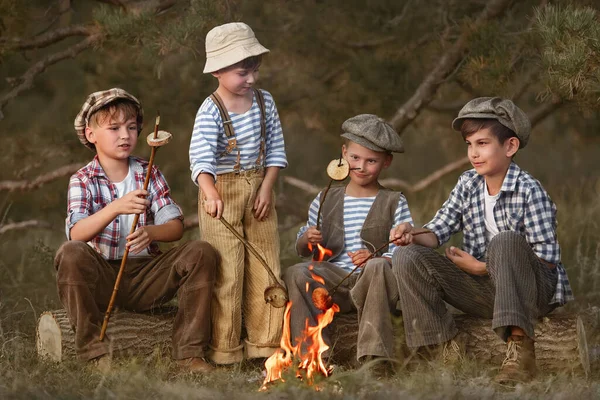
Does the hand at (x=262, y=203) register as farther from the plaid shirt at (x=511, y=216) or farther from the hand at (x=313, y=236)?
the plaid shirt at (x=511, y=216)

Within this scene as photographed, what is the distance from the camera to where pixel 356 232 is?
466cm

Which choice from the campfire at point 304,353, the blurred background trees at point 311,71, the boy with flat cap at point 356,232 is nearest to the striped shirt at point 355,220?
the boy with flat cap at point 356,232

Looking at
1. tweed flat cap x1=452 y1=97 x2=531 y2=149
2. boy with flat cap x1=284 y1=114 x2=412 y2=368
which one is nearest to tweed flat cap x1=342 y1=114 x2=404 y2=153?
boy with flat cap x1=284 y1=114 x2=412 y2=368

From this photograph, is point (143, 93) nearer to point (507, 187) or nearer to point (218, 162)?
point (218, 162)

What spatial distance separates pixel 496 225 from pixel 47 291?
270cm

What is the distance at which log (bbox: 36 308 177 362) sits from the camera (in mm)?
4387

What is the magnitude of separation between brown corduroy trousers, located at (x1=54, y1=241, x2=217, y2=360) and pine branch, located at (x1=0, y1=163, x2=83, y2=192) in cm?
186

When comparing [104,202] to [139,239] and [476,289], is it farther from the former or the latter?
[476,289]

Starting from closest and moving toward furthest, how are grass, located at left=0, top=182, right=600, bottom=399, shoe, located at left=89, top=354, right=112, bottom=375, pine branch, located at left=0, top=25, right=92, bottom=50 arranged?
grass, located at left=0, top=182, right=600, bottom=399 < shoe, located at left=89, top=354, right=112, bottom=375 < pine branch, located at left=0, top=25, right=92, bottom=50

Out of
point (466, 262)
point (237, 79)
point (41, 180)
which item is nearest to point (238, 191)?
point (237, 79)

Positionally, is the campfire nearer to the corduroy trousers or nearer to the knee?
the corduroy trousers

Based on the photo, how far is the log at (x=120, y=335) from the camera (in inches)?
173

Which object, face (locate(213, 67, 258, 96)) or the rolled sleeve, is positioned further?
the rolled sleeve

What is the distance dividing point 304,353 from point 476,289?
753mm
